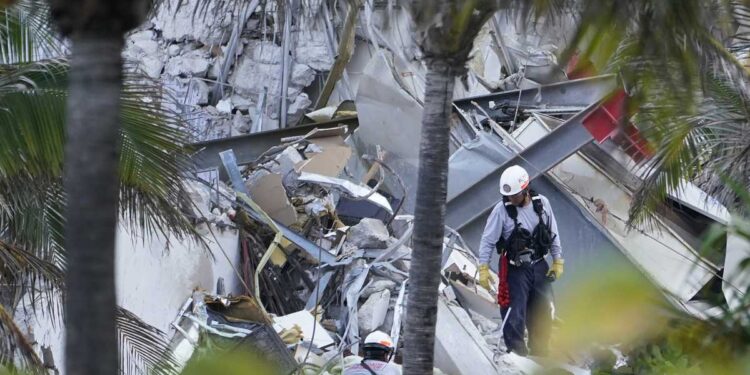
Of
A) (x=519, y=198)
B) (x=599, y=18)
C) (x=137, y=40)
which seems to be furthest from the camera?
(x=137, y=40)

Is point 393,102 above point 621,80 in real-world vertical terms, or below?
Result: below

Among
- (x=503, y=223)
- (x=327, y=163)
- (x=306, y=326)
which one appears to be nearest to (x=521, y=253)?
(x=503, y=223)

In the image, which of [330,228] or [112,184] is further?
[330,228]

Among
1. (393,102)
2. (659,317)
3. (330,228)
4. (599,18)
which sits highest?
(599,18)

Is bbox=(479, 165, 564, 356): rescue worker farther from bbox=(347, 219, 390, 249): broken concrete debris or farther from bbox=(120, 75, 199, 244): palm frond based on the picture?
bbox=(347, 219, 390, 249): broken concrete debris

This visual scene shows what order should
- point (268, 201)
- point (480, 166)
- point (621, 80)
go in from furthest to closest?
point (480, 166) → point (268, 201) → point (621, 80)

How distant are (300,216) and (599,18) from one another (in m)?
9.79

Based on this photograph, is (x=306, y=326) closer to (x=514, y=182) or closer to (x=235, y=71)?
(x=514, y=182)

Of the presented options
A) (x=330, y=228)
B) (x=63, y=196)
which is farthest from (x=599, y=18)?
(x=330, y=228)

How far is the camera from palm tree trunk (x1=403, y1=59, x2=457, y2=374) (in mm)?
6207

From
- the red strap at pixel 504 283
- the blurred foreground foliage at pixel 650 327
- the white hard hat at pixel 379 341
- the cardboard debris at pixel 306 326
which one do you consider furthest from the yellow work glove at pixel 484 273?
the blurred foreground foliage at pixel 650 327

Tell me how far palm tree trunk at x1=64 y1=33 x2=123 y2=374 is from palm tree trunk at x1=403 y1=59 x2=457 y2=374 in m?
2.50

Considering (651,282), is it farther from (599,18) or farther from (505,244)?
(505,244)

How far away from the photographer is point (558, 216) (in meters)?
15.5
